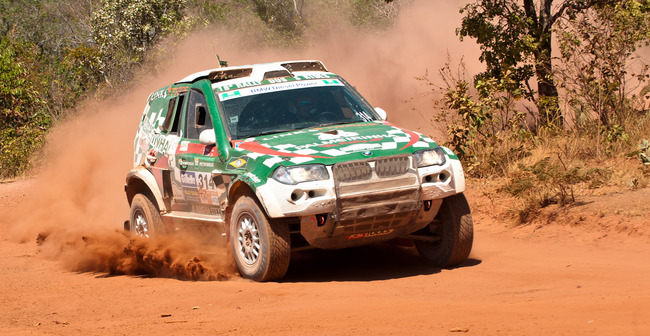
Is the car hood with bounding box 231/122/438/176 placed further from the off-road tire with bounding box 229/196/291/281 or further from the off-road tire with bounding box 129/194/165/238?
the off-road tire with bounding box 129/194/165/238

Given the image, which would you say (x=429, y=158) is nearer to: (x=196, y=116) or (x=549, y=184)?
(x=196, y=116)

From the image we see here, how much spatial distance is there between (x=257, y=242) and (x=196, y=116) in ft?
5.97

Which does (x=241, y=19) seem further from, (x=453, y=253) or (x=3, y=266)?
(x=453, y=253)

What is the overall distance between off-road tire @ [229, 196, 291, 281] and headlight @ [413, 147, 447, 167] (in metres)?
1.26

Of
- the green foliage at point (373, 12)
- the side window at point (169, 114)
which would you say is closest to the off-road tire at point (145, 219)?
the side window at point (169, 114)

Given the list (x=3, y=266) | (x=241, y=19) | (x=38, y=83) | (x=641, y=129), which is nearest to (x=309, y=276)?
(x=3, y=266)

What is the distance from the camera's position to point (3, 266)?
10281mm

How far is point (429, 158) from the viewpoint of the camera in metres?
7.27

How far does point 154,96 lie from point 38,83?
659 inches

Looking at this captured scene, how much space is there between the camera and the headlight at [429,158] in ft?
23.7

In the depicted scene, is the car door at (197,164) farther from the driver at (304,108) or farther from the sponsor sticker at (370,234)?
the sponsor sticker at (370,234)

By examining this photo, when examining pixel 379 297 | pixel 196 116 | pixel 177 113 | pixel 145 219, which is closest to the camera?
pixel 379 297

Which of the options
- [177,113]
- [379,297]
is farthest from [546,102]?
[379,297]

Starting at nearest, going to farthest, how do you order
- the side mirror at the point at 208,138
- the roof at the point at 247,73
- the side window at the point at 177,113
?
1. the side mirror at the point at 208,138
2. the roof at the point at 247,73
3. the side window at the point at 177,113
